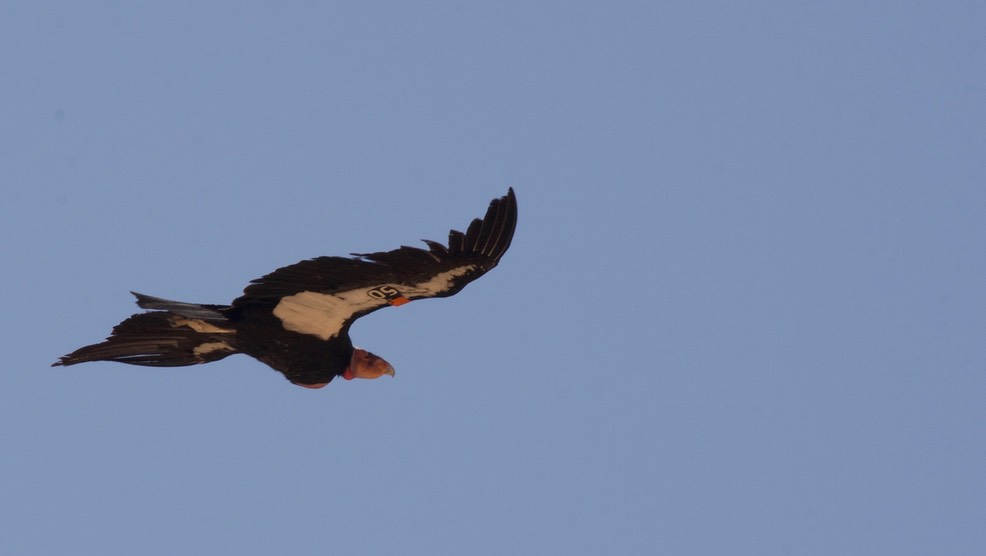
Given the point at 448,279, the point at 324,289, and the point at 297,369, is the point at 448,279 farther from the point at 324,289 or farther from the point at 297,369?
the point at 297,369

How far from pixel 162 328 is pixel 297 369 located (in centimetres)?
181

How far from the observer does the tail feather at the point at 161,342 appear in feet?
70.8

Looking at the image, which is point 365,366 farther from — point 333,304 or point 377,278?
point 377,278

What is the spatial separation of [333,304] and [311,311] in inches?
11.0

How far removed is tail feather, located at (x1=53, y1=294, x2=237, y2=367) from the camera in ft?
70.8

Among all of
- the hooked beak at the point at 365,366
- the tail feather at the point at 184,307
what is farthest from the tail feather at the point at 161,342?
the hooked beak at the point at 365,366

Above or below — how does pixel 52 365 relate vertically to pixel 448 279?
below

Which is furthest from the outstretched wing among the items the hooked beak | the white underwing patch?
the hooked beak

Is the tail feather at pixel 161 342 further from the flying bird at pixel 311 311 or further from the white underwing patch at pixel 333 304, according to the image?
the white underwing patch at pixel 333 304

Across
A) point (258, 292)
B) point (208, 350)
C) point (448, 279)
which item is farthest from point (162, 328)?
point (448, 279)

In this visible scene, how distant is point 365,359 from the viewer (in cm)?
2209

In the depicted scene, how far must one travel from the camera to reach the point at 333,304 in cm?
2055

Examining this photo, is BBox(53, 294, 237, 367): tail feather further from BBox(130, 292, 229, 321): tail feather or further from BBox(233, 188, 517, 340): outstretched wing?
BBox(233, 188, 517, 340): outstretched wing

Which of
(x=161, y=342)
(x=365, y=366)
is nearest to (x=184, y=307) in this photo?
(x=161, y=342)
